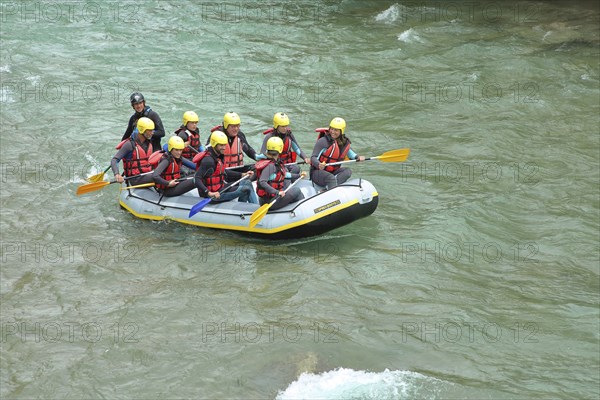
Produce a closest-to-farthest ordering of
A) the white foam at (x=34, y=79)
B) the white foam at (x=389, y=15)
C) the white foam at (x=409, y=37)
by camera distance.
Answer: the white foam at (x=34, y=79), the white foam at (x=409, y=37), the white foam at (x=389, y=15)

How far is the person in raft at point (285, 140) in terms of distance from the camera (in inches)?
415

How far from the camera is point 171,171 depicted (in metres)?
10.7

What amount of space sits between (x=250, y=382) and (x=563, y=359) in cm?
337

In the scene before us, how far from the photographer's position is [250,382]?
26.2 feet

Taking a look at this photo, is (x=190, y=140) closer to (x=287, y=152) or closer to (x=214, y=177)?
(x=214, y=177)

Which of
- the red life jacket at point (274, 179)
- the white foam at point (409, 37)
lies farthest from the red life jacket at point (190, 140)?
the white foam at point (409, 37)

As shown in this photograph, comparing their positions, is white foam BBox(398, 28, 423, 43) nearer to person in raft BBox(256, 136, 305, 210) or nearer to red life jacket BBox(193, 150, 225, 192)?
person in raft BBox(256, 136, 305, 210)

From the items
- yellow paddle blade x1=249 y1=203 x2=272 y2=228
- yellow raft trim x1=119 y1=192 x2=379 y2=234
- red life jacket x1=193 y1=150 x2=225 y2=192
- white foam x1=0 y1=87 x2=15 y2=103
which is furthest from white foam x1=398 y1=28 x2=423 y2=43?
yellow paddle blade x1=249 y1=203 x2=272 y2=228

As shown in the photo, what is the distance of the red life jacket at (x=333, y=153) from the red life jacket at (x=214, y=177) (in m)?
1.44

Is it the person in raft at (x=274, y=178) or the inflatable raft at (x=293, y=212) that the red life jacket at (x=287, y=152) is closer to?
the inflatable raft at (x=293, y=212)

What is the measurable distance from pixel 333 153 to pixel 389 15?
10.2m

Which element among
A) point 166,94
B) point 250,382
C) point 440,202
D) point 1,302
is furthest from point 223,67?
point 250,382

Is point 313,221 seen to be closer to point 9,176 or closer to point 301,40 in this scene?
point 9,176

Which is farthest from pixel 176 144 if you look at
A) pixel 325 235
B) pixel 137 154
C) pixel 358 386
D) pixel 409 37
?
pixel 409 37
